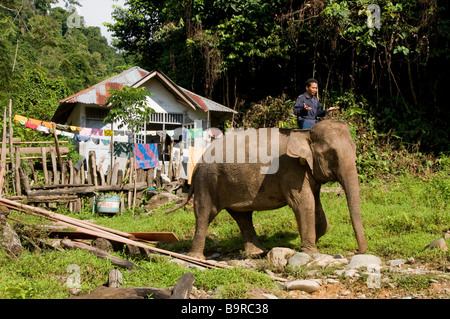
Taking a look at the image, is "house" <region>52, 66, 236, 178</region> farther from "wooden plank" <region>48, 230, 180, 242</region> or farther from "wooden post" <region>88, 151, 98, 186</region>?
"wooden plank" <region>48, 230, 180, 242</region>

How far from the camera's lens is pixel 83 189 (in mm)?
14508

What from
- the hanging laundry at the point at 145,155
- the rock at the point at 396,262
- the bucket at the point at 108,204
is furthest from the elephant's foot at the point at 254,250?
the hanging laundry at the point at 145,155

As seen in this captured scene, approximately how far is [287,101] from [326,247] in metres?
10.5

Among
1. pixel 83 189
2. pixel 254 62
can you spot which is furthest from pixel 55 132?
pixel 254 62

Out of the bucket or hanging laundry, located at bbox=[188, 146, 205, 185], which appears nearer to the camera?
the bucket

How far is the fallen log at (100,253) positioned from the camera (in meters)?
6.96

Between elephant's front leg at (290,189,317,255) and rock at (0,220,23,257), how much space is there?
181 inches

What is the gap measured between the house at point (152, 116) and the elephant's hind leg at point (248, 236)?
25.0ft

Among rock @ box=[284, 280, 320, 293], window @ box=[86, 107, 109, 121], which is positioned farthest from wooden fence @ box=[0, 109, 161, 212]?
rock @ box=[284, 280, 320, 293]

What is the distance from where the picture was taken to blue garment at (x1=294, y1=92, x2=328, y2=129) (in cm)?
857

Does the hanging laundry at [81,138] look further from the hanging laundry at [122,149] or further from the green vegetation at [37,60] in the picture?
the green vegetation at [37,60]

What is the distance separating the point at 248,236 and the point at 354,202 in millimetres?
2605

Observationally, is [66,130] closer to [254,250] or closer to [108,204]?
[108,204]

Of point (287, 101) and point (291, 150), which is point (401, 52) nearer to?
point (287, 101)
